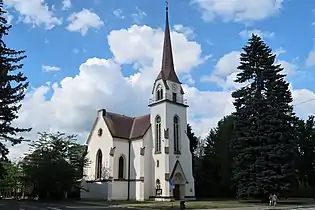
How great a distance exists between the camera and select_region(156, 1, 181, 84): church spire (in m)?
53.2

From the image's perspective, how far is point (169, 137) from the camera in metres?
49.8

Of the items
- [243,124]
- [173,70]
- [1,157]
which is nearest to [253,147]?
[243,124]

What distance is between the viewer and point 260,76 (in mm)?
43219

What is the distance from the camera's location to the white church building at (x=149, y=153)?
4884cm

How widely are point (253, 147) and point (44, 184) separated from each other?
2777 cm

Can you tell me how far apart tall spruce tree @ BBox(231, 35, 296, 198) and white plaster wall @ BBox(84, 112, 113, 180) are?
1881 centimetres

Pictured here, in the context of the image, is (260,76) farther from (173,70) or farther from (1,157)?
(1,157)

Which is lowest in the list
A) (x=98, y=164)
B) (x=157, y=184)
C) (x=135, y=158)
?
(x=157, y=184)

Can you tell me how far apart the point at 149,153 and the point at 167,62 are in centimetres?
1460

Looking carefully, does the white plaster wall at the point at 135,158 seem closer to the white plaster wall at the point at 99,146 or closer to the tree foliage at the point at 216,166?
the white plaster wall at the point at 99,146

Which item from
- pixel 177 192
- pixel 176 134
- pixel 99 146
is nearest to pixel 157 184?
pixel 177 192

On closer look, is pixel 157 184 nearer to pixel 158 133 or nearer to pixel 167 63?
pixel 158 133

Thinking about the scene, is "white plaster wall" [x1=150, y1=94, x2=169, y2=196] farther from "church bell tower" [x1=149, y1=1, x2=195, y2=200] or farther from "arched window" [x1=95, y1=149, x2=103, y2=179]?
"arched window" [x1=95, y1=149, x2=103, y2=179]

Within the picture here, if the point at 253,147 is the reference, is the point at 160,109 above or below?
above
